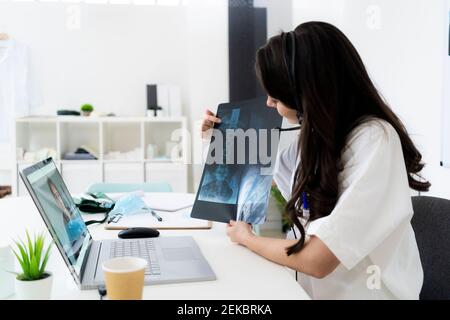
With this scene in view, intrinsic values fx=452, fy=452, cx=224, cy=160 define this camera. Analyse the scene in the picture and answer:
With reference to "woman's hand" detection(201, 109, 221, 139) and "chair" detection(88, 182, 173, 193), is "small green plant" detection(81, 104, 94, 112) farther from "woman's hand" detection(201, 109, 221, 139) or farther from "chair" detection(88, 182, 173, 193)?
"woman's hand" detection(201, 109, 221, 139)

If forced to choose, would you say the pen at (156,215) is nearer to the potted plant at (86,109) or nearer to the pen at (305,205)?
the pen at (305,205)

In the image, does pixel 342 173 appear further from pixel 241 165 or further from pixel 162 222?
pixel 162 222

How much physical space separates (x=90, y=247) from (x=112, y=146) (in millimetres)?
2720

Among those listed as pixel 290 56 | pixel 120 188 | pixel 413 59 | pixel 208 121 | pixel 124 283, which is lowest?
pixel 120 188

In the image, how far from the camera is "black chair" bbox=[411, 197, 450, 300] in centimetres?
106

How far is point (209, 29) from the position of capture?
359cm

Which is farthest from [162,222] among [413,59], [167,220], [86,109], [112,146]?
[112,146]

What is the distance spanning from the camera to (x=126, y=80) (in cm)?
374

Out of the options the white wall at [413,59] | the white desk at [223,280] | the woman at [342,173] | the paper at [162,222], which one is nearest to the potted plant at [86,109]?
the white wall at [413,59]

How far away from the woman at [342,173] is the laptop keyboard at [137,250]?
0.87 ft

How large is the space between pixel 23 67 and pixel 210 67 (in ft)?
4.83

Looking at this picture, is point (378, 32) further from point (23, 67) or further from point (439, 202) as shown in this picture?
point (23, 67)

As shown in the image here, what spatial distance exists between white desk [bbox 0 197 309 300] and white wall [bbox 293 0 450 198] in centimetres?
113

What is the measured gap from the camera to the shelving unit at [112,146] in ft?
11.3
